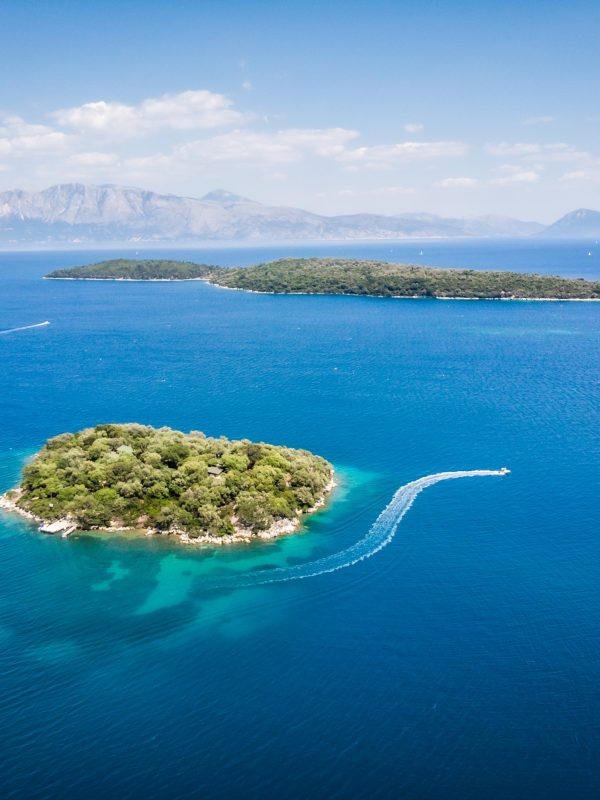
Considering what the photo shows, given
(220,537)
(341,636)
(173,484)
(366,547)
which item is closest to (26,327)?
(173,484)

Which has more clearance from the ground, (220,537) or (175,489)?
(175,489)

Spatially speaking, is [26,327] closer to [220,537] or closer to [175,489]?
[175,489]

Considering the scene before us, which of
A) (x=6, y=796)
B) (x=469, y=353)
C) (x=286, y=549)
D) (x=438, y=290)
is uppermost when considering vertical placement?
(x=438, y=290)

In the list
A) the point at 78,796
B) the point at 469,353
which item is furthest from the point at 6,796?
the point at 469,353

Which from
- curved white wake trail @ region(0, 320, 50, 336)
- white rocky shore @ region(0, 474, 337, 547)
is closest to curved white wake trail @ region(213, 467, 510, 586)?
white rocky shore @ region(0, 474, 337, 547)

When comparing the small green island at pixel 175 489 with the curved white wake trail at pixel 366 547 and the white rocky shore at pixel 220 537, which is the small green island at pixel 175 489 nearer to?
the white rocky shore at pixel 220 537

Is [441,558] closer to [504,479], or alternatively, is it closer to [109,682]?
[504,479]
